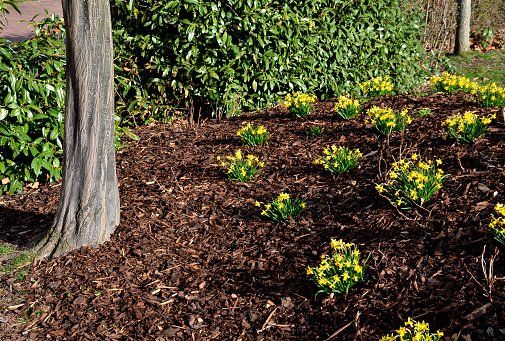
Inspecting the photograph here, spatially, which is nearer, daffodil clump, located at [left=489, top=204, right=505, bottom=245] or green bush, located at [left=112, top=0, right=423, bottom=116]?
daffodil clump, located at [left=489, top=204, right=505, bottom=245]

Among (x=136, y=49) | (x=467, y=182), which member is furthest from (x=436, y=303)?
(x=136, y=49)

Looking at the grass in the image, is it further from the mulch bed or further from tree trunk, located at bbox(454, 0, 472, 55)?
the mulch bed

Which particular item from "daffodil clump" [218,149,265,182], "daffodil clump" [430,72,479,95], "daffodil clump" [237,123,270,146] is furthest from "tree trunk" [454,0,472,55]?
"daffodil clump" [218,149,265,182]

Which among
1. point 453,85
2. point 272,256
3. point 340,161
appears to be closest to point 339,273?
point 272,256

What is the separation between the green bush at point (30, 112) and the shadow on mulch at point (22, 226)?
1.35ft

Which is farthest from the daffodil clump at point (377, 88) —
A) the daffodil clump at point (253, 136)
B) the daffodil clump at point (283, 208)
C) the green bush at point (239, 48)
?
the daffodil clump at point (283, 208)

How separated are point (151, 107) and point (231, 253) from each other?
3.26m

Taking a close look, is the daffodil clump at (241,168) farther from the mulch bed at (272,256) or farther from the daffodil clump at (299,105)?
the daffodil clump at (299,105)

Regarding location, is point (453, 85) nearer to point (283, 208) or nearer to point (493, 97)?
point (493, 97)

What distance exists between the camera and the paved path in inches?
612

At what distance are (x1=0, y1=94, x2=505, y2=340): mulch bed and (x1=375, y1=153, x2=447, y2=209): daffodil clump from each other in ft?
0.30

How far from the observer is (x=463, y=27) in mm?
11547

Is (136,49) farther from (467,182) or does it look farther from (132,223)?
(467,182)

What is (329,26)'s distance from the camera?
23.3ft
